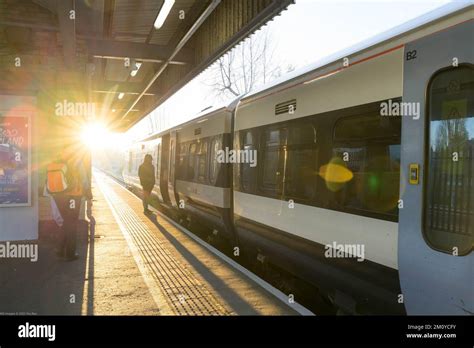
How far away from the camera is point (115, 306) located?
462 centimetres

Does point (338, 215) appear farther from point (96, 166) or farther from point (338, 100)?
point (96, 166)

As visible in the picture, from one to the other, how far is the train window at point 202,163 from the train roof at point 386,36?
4018mm

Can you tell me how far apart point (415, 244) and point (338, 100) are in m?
1.75

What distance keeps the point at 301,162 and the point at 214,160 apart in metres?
3.78

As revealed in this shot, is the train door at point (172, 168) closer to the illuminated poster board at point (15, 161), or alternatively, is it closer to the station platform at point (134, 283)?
the station platform at point (134, 283)

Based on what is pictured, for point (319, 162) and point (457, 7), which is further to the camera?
point (319, 162)

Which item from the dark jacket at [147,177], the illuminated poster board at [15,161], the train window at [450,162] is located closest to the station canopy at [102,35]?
the illuminated poster board at [15,161]

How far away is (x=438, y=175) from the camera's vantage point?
10.2ft

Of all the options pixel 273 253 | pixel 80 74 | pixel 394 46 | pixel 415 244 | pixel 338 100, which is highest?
pixel 80 74

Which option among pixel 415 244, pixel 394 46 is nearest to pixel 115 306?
pixel 415 244

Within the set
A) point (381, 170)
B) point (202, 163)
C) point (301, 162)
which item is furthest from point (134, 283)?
point (202, 163)

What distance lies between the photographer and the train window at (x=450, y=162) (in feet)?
9.52

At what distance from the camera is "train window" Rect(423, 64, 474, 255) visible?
290cm

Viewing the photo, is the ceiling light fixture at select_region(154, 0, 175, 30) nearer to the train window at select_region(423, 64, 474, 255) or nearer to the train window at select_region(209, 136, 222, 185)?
the train window at select_region(209, 136, 222, 185)
